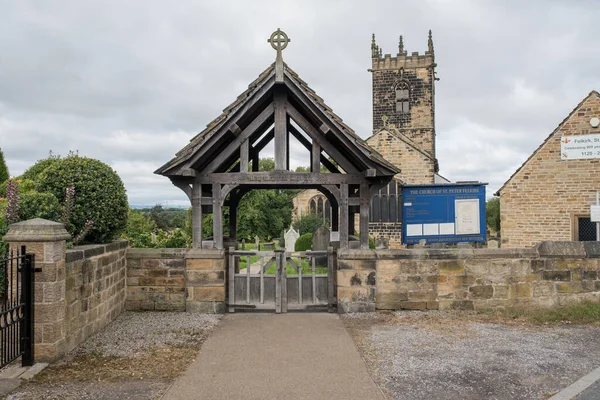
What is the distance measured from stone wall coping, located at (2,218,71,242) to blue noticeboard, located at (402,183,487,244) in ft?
20.1

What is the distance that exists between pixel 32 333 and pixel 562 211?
18.9 metres

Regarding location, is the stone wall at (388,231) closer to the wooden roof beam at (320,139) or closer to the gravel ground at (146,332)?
the wooden roof beam at (320,139)

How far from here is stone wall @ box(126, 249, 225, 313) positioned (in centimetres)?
812

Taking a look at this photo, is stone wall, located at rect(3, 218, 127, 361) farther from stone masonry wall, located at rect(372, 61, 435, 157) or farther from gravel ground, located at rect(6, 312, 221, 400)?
stone masonry wall, located at rect(372, 61, 435, 157)

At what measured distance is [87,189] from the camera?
711 cm

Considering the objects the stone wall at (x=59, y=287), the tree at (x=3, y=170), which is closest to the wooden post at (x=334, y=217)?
the stone wall at (x=59, y=287)

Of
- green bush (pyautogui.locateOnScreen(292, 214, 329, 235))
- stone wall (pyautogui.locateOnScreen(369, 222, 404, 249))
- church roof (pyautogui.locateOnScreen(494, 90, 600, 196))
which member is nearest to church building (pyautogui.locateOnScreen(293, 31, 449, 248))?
green bush (pyautogui.locateOnScreen(292, 214, 329, 235))

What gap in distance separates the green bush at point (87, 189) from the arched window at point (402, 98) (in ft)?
97.3

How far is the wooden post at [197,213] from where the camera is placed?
8.10 metres

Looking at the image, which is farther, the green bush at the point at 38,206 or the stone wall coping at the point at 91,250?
the green bush at the point at 38,206

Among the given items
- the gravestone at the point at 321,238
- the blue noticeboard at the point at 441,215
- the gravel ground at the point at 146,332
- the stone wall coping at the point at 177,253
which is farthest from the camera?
the gravestone at the point at 321,238

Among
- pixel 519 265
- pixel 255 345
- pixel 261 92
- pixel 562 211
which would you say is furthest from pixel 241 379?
pixel 562 211

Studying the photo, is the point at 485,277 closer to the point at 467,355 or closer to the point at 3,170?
the point at 467,355

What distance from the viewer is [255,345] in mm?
6195
